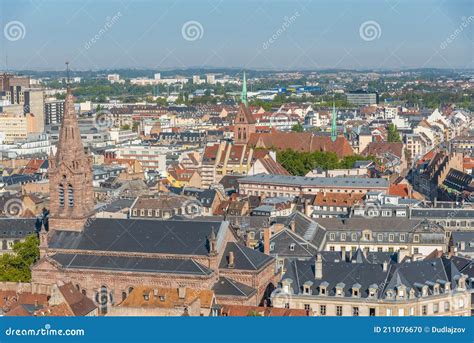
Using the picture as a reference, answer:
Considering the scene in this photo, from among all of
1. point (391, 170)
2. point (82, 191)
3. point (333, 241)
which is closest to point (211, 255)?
point (82, 191)

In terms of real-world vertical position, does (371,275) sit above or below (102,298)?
above

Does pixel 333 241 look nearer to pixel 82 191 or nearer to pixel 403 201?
pixel 403 201

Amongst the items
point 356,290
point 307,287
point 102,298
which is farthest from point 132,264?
point 356,290

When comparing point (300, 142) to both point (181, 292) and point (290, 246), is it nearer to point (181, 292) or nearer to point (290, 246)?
point (290, 246)

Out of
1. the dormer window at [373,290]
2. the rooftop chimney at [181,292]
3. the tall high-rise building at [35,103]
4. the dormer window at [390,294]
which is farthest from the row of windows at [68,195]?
the tall high-rise building at [35,103]

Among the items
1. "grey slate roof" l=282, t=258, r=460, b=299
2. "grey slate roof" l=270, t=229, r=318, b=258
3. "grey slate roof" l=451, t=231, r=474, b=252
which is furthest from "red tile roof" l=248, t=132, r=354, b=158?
"grey slate roof" l=282, t=258, r=460, b=299

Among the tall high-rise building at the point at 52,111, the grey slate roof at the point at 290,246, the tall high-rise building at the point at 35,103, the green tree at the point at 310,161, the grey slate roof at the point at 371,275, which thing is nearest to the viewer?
the grey slate roof at the point at 371,275

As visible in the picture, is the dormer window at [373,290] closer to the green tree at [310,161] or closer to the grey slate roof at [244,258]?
the grey slate roof at [244,258]

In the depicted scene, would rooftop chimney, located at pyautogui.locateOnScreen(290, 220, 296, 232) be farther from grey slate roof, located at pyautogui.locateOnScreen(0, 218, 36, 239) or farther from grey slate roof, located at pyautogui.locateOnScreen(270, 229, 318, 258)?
grey slate roof, located at pyautogui.locateOnScreen(0, 218, 36, 239)
